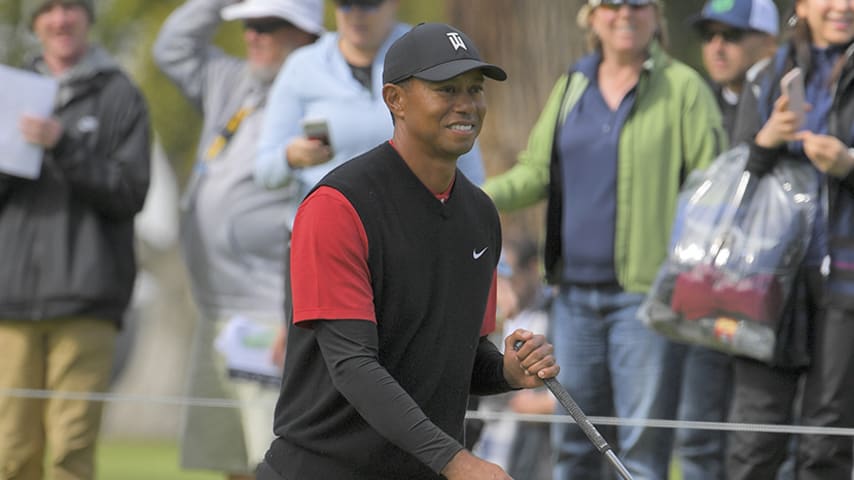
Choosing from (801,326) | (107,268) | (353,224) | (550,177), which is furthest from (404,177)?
(107,268)

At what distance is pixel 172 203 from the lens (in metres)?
18.0

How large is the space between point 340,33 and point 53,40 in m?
1.46

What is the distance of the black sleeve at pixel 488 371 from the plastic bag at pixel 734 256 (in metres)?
1.61

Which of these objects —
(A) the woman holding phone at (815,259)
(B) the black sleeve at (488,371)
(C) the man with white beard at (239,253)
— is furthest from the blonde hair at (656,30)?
(B) the black sleeve at (488,371)

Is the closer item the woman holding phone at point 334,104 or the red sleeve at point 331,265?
the red sleeve at point 331,265

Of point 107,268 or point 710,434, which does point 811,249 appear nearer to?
point 710,434

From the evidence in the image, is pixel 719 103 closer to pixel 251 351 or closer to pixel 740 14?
pixel 740 14

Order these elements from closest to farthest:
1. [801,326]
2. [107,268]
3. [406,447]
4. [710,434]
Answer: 1. [406,447]
2. [801,326]
3. [710,434]
4. [107,268]

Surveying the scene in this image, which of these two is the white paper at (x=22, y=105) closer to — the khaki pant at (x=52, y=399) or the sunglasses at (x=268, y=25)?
the khaki pant at (x=52, y=399)

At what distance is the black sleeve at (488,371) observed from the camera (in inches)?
203

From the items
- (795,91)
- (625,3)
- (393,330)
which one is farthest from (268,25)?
(393,330)

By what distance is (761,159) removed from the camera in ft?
21.9

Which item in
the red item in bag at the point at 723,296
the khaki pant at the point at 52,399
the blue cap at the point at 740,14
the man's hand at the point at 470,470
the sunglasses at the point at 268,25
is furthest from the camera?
the sunglasses at the point at 268,25

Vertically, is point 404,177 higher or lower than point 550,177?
higher
